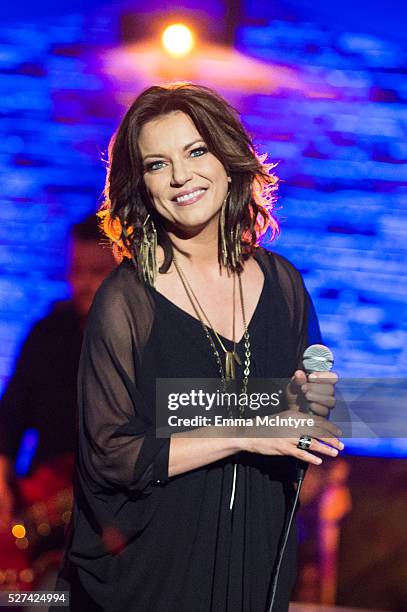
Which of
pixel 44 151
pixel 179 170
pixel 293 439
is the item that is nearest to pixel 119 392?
pixel 293 439

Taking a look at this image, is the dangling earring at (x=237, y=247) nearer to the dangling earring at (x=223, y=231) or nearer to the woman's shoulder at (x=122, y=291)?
the dangling earring at (x=223, y=231)

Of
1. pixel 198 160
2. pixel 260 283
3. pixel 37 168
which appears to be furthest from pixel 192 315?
pixel 37 168

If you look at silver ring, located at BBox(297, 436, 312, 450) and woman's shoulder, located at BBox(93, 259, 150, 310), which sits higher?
woman's shoulder, located at BBox(93, 259, 150, 310)

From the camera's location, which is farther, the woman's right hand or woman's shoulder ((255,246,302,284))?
woman's shoulder ((255,246,302,284))

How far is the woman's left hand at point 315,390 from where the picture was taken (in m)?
1.76

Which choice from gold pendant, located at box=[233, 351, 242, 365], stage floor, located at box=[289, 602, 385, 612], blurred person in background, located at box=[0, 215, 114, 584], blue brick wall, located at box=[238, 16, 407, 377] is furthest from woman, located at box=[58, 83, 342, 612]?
stage floor, located at box=[289, 602, 385, 612]

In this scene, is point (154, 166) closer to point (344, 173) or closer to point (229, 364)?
Result: point (229, 364)

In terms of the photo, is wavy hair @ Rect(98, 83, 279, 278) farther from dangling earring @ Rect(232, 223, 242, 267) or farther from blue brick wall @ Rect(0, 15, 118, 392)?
blue brick wall @ Rect(0, 15, 118, 392)

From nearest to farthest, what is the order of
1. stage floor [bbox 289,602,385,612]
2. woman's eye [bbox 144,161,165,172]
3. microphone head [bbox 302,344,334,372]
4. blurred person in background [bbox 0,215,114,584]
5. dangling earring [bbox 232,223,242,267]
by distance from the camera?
microphone head [bbox 302,344,334,372] < woman's eye [bbox 144,161,165,172] < dangling earring [bbox 232,223,242,267] < blurred person in background [bbox 0,215,114,584] < stage floor [bbox 289,602,385,612]

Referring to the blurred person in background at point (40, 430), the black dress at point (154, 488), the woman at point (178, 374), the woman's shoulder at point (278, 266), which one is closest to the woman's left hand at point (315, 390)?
the woman at point (178, 374)

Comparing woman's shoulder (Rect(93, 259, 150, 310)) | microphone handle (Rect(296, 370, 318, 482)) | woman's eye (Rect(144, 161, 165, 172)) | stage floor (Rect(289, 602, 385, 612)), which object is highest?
woman's eye (Rect(144, 161, 165, 172))

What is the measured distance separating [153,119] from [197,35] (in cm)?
51

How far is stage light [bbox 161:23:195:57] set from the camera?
88.5 inches

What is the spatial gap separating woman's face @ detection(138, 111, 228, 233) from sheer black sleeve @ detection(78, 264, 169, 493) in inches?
6.9
